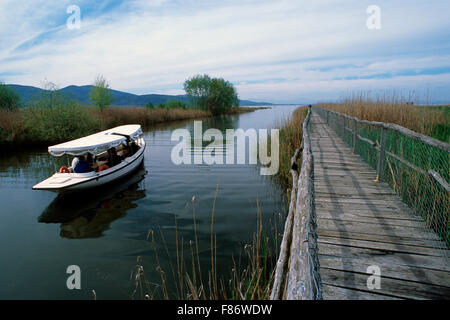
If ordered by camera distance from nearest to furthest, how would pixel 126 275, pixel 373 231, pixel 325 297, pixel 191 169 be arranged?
1. pixel 325 297
2. pixel 373 231
3. pixel 126 275
4. pixel 191 169

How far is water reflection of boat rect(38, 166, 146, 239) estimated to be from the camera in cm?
719

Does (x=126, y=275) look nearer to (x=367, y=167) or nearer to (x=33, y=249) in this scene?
(x=33, y=249)

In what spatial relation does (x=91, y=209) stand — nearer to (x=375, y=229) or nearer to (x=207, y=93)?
(x=375, y=229)

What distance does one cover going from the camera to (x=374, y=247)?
136 inches

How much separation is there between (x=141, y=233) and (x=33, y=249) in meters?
2.56

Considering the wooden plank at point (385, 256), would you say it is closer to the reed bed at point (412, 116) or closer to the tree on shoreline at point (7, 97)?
the reed bed at point (412, 116)

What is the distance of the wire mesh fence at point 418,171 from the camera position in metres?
3.81

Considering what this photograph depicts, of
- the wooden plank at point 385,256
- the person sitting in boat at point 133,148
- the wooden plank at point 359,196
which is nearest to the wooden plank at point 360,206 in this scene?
the wooden plank at point 359,196

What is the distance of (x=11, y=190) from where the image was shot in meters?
10.4

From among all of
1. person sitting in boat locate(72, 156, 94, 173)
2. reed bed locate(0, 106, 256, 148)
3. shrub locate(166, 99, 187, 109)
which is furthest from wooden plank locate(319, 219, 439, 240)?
shrub locate(166, 99, 187, 109)

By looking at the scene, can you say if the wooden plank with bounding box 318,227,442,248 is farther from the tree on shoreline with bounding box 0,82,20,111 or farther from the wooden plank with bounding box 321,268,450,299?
the tree on shoreline with bounding box 0,82,20,111

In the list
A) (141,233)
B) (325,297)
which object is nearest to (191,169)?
(141,233)

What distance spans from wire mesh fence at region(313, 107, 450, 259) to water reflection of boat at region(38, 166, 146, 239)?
290 inches

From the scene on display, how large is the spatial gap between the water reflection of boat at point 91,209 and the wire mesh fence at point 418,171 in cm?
736
